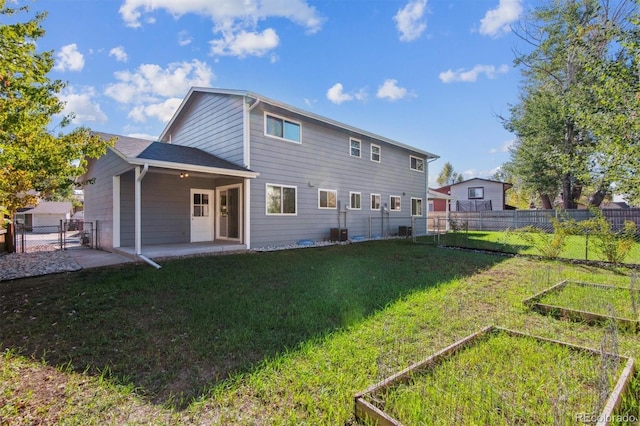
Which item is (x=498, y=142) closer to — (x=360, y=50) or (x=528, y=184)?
(x=528, y=184)

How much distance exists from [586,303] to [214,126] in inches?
419

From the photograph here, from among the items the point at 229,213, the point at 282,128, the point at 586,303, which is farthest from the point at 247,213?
the point at 586,303

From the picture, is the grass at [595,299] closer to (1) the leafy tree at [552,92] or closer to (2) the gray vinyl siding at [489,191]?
(1) the leafy tree at [552,92]

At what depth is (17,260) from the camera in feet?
25.1

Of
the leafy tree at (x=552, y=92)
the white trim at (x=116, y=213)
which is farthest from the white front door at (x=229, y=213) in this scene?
the leafy tree at (x=552, y=92)

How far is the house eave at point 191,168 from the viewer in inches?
273

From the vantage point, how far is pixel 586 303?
4.19 meters

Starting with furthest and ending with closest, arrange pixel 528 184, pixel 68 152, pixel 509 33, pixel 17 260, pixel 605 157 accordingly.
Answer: pixel 528 184, pixel 509 33, pixel 17 260, pixel 605 157, pixel 68 152

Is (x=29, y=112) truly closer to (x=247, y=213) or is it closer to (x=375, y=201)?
(x=247, y=213)

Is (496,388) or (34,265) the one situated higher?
(34,265)

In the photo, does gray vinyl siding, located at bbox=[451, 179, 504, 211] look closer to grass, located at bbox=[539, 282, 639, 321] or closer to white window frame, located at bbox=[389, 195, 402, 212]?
white window frame, located at bbox=[389, 195, 402, 212]

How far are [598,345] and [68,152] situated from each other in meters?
8.84

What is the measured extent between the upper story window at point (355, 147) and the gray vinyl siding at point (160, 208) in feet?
17.9

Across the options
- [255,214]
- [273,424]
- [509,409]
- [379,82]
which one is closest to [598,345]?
[509,409]
